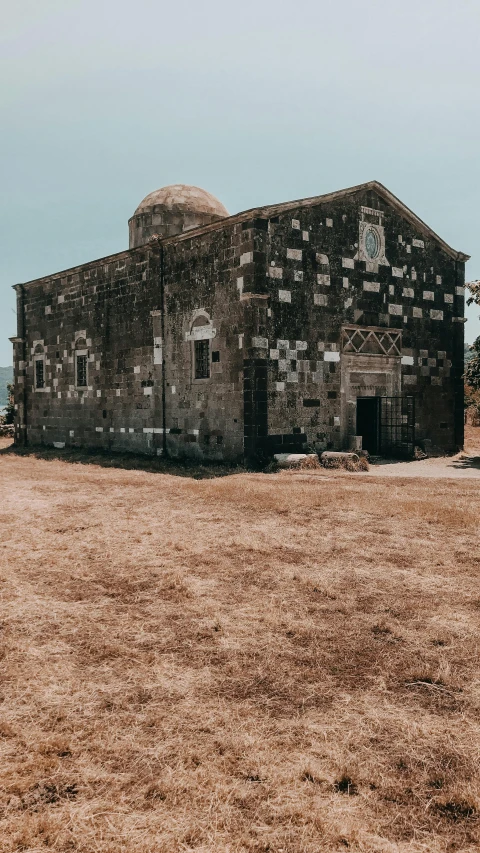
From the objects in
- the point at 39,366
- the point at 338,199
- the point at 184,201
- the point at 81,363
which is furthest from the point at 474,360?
the point at 39,366

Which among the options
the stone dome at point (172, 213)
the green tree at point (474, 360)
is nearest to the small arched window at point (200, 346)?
the stone dome at point (172, 213)

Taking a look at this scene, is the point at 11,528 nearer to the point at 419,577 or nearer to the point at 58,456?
the point at 419,577

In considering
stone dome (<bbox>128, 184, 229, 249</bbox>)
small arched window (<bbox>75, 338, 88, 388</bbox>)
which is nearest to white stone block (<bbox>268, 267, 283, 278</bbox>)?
stone dome (<bbox>128, 184, 229, 249</bbox>)

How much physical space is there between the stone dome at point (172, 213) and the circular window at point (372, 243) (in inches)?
233

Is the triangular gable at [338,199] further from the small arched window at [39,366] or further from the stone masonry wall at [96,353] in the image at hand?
the small arched window at [39,366]

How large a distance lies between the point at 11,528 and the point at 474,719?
286 inches

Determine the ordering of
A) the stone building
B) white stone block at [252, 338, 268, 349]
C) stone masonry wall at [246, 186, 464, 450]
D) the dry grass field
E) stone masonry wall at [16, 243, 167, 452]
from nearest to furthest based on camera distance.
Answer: the dry grass field
white stone block at [252, 338, 268, 349]
the stone building
stone masonry wall at [246, 186, 464, 450]
stone masonry wall at [16, 243, 167, 452]

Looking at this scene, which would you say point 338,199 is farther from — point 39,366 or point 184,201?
point 39,366

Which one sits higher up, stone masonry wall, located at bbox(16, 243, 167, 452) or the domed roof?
the domed roof

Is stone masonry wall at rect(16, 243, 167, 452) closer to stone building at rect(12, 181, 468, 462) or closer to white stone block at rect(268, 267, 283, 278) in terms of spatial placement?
stone building at rect(12, 181, 468, 462)

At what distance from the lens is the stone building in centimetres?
1662

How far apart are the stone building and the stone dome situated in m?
0.06

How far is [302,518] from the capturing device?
9719mm

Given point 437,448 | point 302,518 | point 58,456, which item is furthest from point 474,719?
point 58,456
